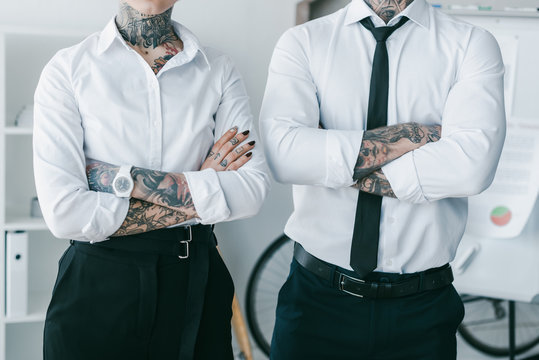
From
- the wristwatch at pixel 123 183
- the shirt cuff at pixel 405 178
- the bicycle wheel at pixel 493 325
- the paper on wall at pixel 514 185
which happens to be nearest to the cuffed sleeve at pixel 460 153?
the shirt cuff at pixel 405 178

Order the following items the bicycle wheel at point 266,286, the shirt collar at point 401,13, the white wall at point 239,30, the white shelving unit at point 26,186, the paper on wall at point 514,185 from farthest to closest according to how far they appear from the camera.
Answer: the bicycle wheel at point 266,286 → the white wall at point 239,30 → the white shelving unit at point 26,186 → the paper on wall at point 514,185 → the shirt collar at point 401,13

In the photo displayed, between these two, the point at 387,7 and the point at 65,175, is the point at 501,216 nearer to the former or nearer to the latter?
the point at 387,7

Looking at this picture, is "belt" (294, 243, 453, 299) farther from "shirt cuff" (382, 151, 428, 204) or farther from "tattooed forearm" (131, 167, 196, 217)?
"tattooed forearm" (131, 167, 196, 217)

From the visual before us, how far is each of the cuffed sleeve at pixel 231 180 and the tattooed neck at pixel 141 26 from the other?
19 cm

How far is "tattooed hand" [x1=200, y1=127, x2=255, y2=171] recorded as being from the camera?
60.7 inches

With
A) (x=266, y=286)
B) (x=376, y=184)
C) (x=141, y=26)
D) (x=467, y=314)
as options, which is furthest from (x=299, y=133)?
(x=467, y=314)

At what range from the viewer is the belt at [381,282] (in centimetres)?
157

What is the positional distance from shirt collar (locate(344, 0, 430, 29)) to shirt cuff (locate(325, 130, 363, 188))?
349 mm

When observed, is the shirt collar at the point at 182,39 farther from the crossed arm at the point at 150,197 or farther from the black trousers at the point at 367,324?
the black trousers at the point at 367,324

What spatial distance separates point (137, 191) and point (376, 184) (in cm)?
58

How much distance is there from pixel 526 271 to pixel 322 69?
1817mm

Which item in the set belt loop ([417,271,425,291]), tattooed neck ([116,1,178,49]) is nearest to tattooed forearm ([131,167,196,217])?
tattooed neck ([116,1,178,49])

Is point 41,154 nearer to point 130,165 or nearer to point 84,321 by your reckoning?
point 130,165

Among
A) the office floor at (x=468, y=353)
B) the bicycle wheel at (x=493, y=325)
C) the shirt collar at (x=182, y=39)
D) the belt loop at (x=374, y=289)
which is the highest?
the shirt collar at (x=182, y=39)
